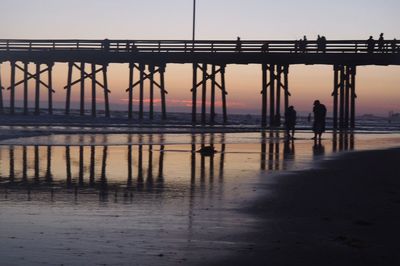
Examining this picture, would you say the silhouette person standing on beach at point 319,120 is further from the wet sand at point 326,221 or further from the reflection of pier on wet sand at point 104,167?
the wet sand at point 326,221

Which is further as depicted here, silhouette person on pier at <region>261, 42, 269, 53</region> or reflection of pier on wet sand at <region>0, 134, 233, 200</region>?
silhouette person on pier at <region>261, 42, 269, 53</region>

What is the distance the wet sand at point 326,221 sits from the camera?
624 cm

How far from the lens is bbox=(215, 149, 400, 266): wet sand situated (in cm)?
624

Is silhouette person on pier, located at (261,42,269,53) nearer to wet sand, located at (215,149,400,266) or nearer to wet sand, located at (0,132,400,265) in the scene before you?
wet sand, located at (0,132,400,265)

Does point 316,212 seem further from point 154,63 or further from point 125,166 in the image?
point 154,63

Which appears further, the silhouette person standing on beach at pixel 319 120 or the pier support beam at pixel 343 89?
the pier support beam at pixel 343 89

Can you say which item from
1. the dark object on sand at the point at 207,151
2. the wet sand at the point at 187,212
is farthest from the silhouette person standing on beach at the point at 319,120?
the wet sand at the point at 187,212

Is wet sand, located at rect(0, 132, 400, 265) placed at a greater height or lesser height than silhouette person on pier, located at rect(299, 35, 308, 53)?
lesser

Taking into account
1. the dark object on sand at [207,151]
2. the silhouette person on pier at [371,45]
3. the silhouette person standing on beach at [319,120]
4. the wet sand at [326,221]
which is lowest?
the wet sand at [326,221]

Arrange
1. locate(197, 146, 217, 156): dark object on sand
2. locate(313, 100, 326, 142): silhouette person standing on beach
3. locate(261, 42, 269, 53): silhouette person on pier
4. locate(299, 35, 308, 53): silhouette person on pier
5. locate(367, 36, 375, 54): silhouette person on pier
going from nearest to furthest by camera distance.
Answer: locate(197, 146, 217, 156): dark object on sand < locate(313, 100, 326, 142): silhouette person standing on beach < locate(367, 36, 375, 54): silhouette person on pier < locate(299, 35, 308, 53): silhouette person on pier < locate(261, 42, 269, 53): silhouette person on pier

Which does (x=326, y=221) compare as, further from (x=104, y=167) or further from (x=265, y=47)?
(x=265, y=47)

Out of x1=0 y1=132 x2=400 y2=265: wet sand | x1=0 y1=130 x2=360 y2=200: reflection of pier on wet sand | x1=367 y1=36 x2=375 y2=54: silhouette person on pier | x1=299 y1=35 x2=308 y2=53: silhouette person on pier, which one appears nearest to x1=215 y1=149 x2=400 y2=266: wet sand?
x1=0 y1=132 x2=400 y2=265: wet sand

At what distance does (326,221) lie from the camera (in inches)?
315

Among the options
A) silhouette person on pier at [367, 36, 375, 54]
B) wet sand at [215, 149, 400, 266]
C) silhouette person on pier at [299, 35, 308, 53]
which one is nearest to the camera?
wet sand at [215, 149, 400, 266]
